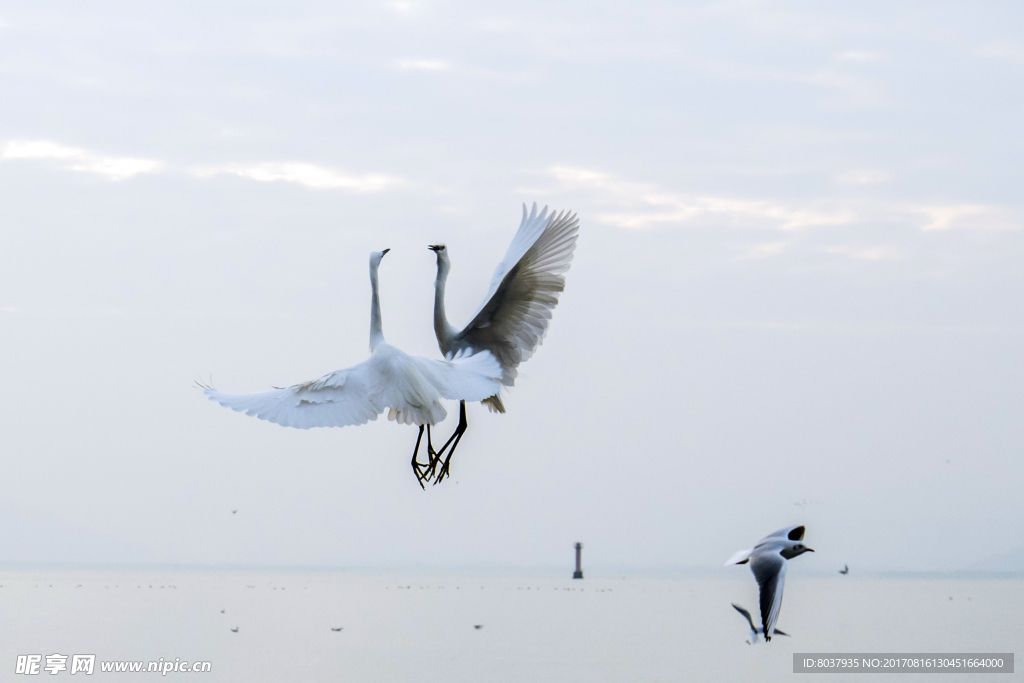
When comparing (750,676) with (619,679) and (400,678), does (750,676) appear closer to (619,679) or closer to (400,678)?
(619,679)

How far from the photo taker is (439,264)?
13180 millimetres

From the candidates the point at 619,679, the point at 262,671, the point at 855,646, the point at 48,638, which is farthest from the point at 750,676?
the point at 48,638

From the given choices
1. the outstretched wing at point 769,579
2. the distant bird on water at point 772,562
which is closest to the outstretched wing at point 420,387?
the distant bird on water at point 772,562

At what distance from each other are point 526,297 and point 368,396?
3.12m

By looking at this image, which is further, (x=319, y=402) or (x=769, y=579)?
(x=769, y=579)

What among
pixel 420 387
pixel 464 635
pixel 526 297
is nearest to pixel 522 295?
pixel 526 297

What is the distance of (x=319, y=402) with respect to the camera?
10.6 metres

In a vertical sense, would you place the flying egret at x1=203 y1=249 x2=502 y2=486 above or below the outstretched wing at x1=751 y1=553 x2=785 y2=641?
above

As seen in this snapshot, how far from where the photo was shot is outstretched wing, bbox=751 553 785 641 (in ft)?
38.9

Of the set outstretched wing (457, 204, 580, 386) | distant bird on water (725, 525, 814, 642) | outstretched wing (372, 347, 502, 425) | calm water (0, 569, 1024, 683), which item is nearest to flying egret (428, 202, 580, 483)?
A: outstretched wing (457, 204, 580, 386)

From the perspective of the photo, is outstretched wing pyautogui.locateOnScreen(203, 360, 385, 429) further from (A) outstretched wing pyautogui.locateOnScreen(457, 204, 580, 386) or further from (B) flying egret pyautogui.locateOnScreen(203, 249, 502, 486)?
(A) outstretched wing pyautogui.locateOnScreen(457, 204, 580, 386)

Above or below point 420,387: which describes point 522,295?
above

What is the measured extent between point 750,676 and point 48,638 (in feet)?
127

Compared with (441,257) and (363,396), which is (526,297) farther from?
(363,396)
